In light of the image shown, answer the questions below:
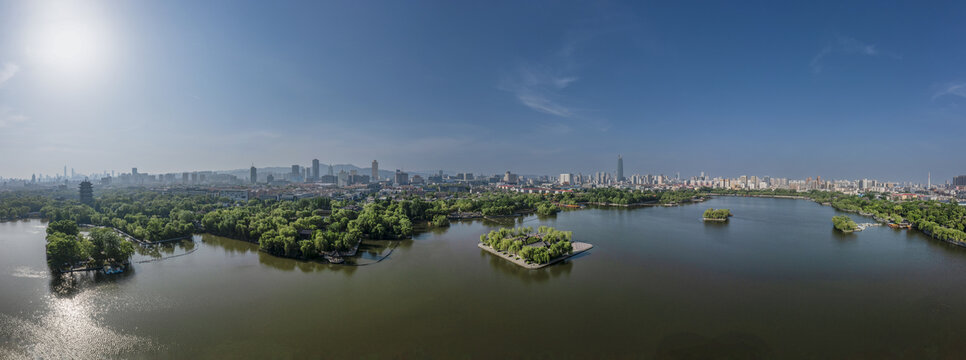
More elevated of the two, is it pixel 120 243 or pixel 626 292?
pixel 120 243

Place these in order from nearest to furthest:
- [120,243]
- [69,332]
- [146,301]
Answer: [69,332], [146,301], [120,243]

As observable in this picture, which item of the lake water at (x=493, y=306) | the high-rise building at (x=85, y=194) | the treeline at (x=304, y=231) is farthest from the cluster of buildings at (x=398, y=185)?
the lake water at (x=493, y=306)

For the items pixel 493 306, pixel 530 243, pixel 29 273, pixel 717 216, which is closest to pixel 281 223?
pixel 29 273

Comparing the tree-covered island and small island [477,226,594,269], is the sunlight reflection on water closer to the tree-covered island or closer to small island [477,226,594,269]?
the tree-covered island

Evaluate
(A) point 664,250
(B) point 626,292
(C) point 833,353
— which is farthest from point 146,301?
(A) point 664,250

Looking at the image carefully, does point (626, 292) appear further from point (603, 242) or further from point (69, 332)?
point (69, 332)

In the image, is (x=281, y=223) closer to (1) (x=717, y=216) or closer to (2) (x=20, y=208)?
(2) (x=20, y=208)

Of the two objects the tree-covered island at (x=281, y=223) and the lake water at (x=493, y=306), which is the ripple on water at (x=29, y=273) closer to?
the lake water at (x=493, y=306)

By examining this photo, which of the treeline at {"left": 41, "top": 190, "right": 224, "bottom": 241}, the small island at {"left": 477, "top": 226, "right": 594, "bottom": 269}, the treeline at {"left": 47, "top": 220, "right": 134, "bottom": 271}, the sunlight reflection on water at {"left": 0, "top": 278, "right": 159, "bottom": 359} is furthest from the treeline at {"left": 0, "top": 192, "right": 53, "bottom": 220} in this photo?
the small island at {"left": 477, "top": 226, "right": 594, "bottom": 269}
